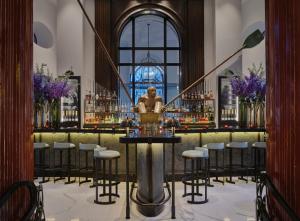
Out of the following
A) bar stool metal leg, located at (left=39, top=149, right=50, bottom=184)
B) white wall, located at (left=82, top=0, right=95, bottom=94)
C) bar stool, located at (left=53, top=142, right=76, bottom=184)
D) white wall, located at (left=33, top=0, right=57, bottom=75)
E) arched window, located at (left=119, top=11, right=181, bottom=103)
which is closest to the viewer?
bar stool, located at (left=53, top=142, right=76, bottom=184)

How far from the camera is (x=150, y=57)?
1146cm

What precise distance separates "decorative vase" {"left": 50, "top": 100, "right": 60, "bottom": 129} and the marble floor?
1.43 m

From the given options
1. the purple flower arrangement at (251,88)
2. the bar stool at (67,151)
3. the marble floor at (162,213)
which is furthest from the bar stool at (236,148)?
the bar stool at (67,151)

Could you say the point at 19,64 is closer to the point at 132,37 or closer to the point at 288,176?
the point at 288,176

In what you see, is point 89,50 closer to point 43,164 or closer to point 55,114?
point 55,114

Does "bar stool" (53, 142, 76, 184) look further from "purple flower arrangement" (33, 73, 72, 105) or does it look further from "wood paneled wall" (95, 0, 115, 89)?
"wood paneled wall" (95, 0, 115, 89)

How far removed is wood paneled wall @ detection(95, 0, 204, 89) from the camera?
10797 mm

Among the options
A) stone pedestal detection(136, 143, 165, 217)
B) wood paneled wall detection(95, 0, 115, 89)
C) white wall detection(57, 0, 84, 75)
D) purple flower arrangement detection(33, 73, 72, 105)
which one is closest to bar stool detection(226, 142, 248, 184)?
stone pedestal detection(136, 143, 165, 217)

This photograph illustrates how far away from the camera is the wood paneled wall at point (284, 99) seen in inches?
95.7

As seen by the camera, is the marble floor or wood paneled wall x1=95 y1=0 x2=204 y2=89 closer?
the marble floor

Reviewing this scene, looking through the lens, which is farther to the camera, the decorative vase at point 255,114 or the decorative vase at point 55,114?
the decorative vase at point 255,114

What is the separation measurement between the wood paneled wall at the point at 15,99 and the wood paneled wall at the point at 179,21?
7759mm

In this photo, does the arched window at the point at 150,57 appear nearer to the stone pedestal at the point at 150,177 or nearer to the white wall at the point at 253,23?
the white wall at the point at 253,23

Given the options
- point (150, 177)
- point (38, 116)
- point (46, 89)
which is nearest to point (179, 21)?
point (46, 89)
